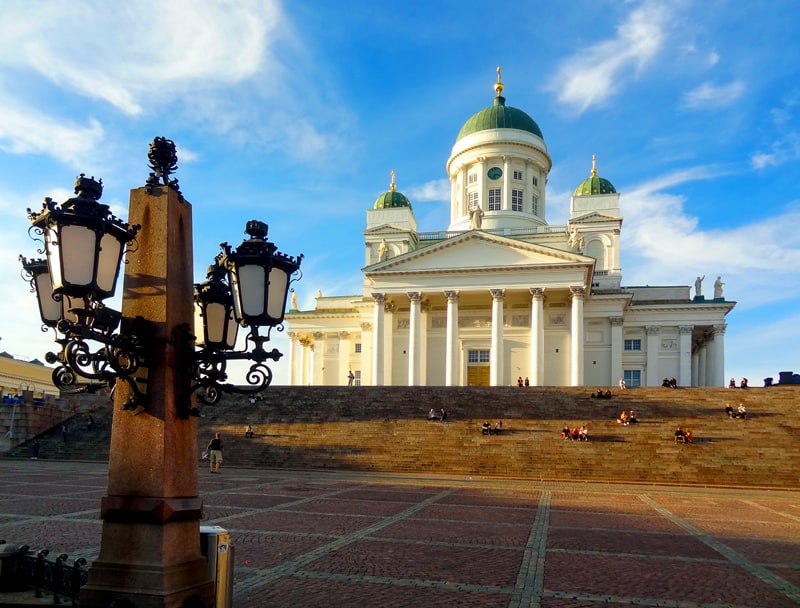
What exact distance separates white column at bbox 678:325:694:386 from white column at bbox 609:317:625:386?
4818 millimetres

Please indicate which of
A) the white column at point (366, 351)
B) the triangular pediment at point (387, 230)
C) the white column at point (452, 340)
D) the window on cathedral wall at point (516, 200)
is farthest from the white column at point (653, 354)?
the triangular pediment at point (387, 230)

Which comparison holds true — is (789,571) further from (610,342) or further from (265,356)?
(610,342)

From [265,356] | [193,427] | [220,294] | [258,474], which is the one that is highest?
[220,294]

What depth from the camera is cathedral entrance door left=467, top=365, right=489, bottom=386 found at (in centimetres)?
5788

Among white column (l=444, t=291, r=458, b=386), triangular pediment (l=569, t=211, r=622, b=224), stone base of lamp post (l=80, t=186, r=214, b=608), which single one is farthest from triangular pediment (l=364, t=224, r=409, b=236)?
stone base of lamp post (l=80, t=186, r=214, b=608)

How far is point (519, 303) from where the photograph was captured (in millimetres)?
57812

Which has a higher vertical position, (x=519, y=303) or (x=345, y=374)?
(x=519, y=303)

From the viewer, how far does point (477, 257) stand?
181ft

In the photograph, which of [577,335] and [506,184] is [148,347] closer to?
[577,335]

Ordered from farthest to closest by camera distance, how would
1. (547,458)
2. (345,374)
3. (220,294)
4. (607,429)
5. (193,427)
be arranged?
(345,374)
(607,429)
(547,458)
(220,294)
(193,427)

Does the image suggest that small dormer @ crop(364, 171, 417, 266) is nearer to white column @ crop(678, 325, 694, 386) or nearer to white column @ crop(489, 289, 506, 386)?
white column @ crop(489, 289, 506, 386)

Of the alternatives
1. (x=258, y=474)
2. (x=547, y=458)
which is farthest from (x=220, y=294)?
(x=547, y=458)

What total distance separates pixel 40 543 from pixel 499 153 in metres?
62.7

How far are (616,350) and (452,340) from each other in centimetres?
1460
